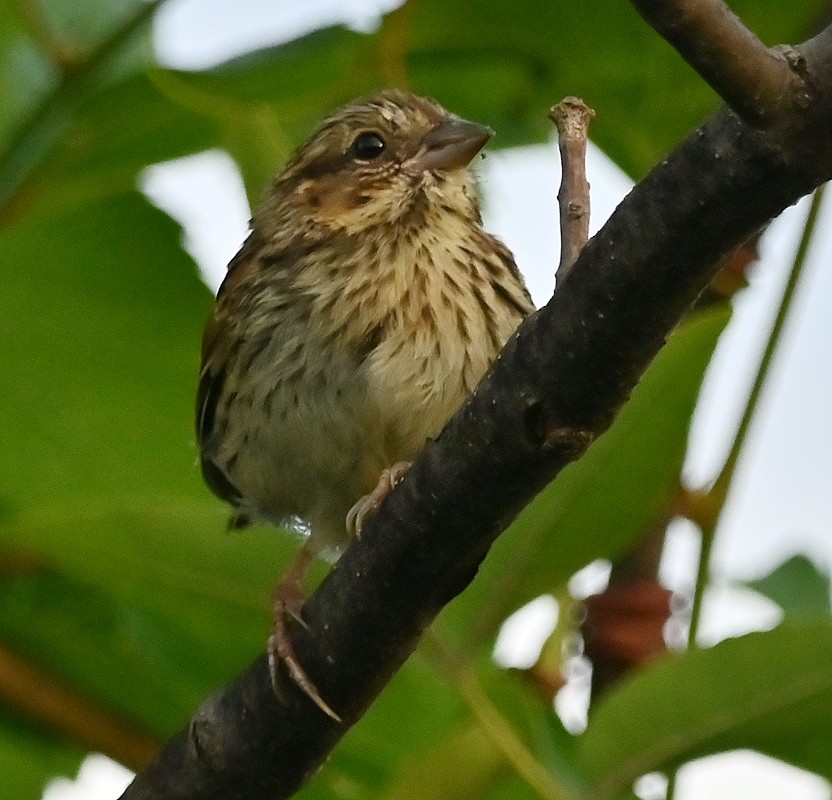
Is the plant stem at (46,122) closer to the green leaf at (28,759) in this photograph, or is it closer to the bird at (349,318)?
the bird at (349,318)

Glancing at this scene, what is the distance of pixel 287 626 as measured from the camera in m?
1.91

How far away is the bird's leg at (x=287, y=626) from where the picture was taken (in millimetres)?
1675

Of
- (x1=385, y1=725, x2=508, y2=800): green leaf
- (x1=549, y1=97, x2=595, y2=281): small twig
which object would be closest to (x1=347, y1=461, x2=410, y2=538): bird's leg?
(x1=385, y1=725, x2=508, y2=800): green leaf

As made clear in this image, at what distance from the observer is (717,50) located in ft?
3.92

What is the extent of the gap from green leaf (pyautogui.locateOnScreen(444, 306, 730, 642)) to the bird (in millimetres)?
312

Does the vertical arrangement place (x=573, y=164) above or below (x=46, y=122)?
below

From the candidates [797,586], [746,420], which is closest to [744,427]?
[746,420]

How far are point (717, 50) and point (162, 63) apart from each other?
3.98ft

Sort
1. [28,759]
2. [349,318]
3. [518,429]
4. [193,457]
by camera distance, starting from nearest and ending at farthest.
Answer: [518,429]
[28,759]
[349,318]
[193,457]

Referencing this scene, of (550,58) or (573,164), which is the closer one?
(573,164)

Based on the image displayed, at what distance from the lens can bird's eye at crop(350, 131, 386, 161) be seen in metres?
2.66

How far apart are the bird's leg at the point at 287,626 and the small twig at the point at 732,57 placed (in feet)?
2.35

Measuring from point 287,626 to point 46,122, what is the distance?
79 centimetres

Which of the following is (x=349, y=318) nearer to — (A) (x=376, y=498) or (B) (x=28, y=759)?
(A) (x=376, y=498)
